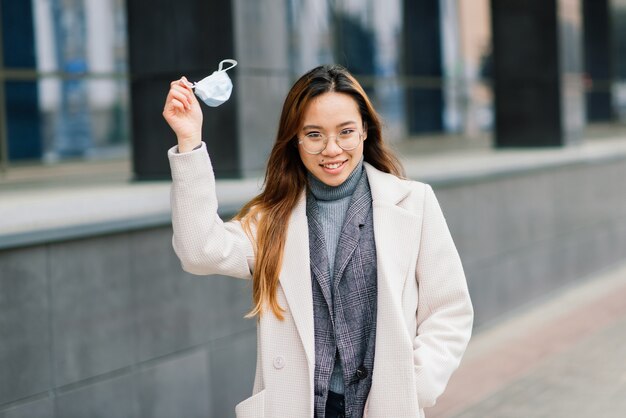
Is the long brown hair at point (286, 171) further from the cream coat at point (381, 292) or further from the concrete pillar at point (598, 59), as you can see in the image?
the concrete pillar at point (598, 59)

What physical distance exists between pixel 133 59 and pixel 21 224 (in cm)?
295

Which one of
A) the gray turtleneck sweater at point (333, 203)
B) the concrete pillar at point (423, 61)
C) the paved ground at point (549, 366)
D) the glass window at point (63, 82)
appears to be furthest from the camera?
the concrete pillar at point (423, 61)

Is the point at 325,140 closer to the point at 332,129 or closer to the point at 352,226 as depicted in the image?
the point at 332,129

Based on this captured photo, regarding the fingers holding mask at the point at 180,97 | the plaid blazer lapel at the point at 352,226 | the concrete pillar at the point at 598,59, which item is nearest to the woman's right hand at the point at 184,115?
the fingers holding mask at the point at 180,97

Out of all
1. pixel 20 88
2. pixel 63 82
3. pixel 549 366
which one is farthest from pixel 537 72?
pixel 20 88

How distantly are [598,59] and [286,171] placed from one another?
2004cm

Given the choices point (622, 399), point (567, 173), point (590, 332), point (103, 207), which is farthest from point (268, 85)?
point (567, 173)

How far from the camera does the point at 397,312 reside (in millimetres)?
2834

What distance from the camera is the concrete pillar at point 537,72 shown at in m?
12.2

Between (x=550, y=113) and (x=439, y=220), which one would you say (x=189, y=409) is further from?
(x=550, y=113)

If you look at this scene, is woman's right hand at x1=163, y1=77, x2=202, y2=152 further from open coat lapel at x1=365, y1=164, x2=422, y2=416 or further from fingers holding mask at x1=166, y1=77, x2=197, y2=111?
open coat lapel at x1=365, y1=164, x2=422, y2=416

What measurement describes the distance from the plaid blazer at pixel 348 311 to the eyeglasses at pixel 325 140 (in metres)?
0.22

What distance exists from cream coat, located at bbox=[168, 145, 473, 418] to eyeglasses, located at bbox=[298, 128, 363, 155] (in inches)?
7.6

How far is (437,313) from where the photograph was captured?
294 centimetres
